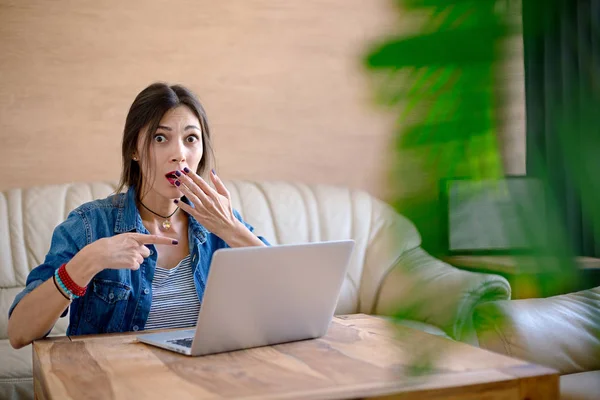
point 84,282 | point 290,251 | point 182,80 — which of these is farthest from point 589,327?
point 182,80

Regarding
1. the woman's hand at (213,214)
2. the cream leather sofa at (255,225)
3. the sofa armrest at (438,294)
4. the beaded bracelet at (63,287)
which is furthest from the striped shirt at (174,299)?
the sofa armrest at (438,294)

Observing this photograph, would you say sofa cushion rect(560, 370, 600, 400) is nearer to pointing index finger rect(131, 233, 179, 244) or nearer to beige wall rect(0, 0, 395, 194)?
pointing index finger rect(131, 233, 179, 244)

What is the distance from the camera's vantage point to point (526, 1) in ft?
0.60

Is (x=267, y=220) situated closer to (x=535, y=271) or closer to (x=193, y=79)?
(x=193, y=79)

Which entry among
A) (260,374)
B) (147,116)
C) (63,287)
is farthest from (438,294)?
(147,116)

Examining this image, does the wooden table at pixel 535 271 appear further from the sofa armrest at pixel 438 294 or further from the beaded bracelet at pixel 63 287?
the beaded bracelet at pixel 63 287

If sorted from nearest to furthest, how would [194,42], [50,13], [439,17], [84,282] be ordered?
[439,17], [84,282], [50,13], [194,42]

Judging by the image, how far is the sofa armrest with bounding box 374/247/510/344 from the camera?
0.20 meters

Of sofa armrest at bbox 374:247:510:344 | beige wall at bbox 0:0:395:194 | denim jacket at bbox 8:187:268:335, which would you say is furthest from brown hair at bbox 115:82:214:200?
sofa armrest at bbox 374:247:510:344

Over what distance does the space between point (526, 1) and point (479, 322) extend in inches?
3.9

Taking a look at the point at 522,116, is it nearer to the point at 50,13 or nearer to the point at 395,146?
the point at 395,146

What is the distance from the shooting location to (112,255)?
Answer: 1.56 metres

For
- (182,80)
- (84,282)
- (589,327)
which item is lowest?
(84,282)

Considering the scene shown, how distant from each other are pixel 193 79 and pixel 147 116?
1.38 m
